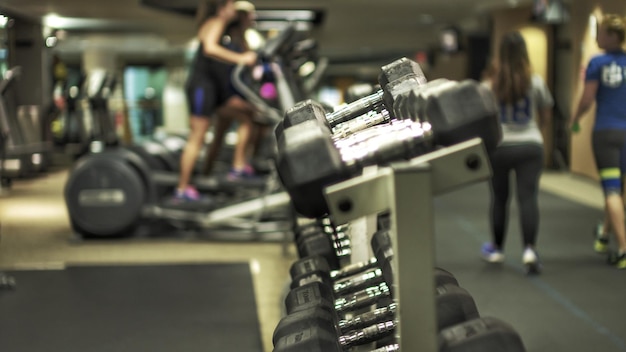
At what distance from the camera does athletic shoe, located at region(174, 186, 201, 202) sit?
589cm

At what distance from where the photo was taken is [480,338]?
1378mm

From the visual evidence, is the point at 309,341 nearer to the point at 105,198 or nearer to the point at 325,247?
the point at 325,247

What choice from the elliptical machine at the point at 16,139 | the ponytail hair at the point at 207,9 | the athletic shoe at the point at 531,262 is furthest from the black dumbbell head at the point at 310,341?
the ponytail hair at the point at 207,9

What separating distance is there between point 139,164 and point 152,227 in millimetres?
499

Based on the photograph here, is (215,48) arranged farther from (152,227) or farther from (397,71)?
(397,71)

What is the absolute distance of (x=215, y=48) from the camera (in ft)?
18.7

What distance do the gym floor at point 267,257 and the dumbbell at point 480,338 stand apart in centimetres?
71

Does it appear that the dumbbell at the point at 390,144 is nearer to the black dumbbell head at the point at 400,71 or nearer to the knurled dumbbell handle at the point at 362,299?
the black dumbbell head at the point at 400,71

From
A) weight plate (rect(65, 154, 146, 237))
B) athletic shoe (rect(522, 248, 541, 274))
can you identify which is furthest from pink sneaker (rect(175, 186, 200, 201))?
athletic shoe (rect(522, 248, 541, 274))

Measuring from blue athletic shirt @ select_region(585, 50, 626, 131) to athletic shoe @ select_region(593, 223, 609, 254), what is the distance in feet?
1.51

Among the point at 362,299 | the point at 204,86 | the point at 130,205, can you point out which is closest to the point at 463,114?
the point at 362,299

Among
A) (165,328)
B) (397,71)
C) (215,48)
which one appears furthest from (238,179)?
Answer: (397,71)

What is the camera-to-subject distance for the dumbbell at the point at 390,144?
139 centimetres

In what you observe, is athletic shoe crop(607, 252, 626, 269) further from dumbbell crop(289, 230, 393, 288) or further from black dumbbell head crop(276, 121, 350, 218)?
black dumbbell head crop(276, 121, 350, 218)
